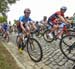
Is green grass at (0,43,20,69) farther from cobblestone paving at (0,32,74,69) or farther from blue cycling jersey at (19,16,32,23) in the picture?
blue cycling jersey at (19,16,32,23)

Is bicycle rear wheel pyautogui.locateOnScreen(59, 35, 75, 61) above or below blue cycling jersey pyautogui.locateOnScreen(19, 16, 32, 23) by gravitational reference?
below

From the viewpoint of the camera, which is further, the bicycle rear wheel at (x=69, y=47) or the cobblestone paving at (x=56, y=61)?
the bicycle rear wheel at (x=69, y=47)

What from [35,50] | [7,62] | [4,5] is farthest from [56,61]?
[4,5]

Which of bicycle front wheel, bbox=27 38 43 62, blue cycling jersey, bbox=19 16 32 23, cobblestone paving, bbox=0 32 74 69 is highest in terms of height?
blue cycling jersey, bbox=19 16 32 23

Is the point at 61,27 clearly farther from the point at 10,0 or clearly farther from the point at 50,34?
the point at 10,0

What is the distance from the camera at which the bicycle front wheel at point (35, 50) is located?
10.7 metres

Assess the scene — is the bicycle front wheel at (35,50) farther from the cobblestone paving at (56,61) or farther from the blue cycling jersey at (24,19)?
the blue cycling jersey at (24,19)

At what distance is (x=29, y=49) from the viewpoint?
11.5 m

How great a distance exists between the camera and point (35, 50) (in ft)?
36.4

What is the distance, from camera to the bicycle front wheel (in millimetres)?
10691

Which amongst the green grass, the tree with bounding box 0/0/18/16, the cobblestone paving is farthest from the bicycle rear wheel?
the tree with bounding box 0/0/18/16

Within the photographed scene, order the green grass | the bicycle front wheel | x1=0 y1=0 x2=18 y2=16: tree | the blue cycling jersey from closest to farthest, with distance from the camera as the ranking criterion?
the green grass < the bicycle front wheel < the blue cycling jersey < x1=0 y1=0 x2=18 y2=16: tree

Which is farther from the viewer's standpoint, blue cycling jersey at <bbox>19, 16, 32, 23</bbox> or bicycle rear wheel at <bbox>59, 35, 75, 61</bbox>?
blue cycling jersey at <bbox>19, 16, 32, 23</bbox>

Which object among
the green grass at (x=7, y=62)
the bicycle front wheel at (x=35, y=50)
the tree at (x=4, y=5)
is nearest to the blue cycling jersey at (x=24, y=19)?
the bicycle front wheel at (x=35, y=50)
